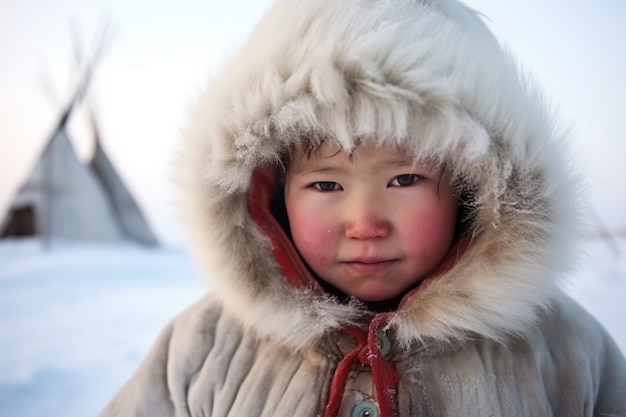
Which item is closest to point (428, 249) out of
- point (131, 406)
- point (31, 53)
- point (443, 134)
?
point (443, 134)

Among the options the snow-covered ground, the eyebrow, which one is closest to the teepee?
the snow-covered ground

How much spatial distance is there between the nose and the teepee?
61.8 inches

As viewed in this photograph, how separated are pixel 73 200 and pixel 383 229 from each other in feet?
6.57

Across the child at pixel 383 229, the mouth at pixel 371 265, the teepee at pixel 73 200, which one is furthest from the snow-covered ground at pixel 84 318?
the teepee at pixel 73 200

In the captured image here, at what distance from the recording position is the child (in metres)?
0.66

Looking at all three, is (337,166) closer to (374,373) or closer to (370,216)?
(370,216)

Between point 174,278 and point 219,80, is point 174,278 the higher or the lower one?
the lower one

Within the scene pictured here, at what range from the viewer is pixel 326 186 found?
2.41ft

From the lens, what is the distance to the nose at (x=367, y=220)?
69 centimetres

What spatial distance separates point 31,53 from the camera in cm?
159

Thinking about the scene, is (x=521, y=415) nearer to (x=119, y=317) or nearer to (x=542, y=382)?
(x=542, y=382)

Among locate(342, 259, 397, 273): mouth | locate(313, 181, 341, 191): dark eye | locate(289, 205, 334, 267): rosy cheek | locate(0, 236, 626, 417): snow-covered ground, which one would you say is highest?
locate(313, 181, 341, 191): dark eye

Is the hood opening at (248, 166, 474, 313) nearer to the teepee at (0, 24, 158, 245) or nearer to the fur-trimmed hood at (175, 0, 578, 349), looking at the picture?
the fur-trimmed hood at (175, 0, 578, 349)

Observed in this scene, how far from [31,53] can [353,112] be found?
1.28 m
